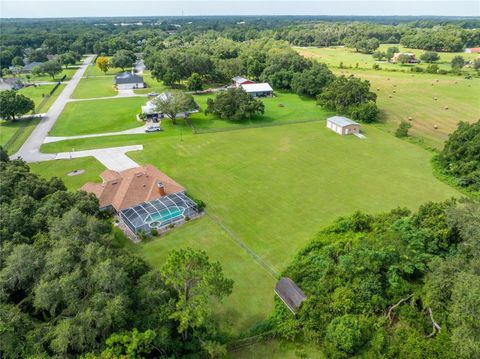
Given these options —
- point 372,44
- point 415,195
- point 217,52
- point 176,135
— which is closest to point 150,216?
point 176,135

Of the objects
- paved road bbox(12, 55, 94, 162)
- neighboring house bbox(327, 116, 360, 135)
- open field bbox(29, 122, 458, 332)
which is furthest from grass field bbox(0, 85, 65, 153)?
neighboring house bbox(327, 116, 360, 135)

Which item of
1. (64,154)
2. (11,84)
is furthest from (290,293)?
(11,84)

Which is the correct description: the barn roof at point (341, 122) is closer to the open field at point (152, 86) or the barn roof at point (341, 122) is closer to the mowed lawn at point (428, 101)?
the mowed lawn at point (428, 101)

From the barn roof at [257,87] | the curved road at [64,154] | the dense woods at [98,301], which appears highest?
the dense woods at [98,301]

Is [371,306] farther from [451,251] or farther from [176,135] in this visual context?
[176,135]

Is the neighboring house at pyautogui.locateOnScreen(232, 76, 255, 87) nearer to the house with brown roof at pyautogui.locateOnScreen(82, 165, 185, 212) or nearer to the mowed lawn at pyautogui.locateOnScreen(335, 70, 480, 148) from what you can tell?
the mowed lawn at pyautogui.locateOnScreen(335, 70, 480, 148)

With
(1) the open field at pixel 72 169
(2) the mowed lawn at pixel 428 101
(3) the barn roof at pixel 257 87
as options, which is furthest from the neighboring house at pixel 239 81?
(1) the open field at pixel 72 169

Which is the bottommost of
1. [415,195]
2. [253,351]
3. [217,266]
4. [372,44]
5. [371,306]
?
[372,44]
